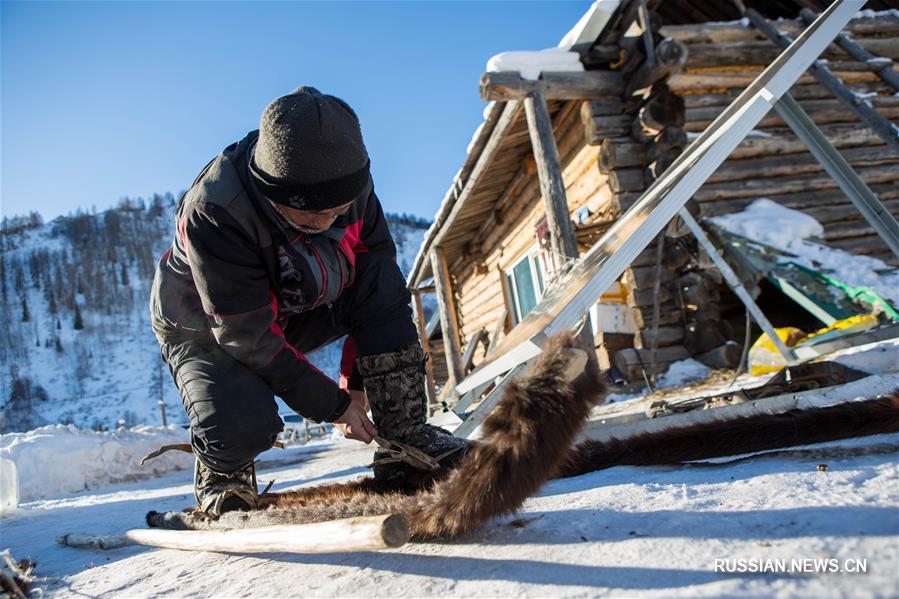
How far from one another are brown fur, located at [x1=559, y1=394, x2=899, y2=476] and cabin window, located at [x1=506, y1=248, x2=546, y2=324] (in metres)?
5.79

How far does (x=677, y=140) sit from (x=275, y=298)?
4.87 metres

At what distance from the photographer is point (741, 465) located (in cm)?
134

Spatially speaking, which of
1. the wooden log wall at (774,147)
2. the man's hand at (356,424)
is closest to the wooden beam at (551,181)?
the wooden log wall at (774,147)

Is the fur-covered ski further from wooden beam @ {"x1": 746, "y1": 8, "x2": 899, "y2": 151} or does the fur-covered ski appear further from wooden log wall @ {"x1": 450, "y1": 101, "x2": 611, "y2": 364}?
wooden beam @ {"x1": 746, "y1": 8, "x2": 899, "y2": 151}

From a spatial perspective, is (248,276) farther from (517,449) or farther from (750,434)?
(750,434)

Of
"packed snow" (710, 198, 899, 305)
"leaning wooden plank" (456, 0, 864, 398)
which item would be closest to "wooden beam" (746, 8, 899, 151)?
"packed snow" (710, 198, 899, 305)

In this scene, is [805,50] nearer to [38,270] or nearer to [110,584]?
[110,584]

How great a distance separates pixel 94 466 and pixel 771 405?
718cm

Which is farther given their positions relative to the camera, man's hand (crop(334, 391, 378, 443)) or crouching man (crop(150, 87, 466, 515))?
man's hand (crop(334, 391, 378, 443))

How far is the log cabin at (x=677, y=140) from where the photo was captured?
5.15 meters

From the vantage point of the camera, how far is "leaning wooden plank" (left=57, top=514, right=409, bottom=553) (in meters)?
0.86

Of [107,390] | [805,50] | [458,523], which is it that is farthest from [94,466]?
[107,390]

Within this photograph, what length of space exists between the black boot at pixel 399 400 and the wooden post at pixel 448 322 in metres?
7.02

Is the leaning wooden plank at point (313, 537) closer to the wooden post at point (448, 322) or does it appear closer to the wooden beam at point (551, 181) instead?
the wooden beam at point (551, 181)
